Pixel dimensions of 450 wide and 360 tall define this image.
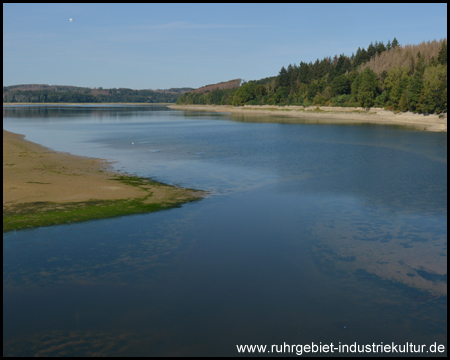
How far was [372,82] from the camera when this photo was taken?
106 metres

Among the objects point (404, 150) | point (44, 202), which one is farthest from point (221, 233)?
point (404, 150)

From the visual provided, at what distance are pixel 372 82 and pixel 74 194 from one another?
103 metres

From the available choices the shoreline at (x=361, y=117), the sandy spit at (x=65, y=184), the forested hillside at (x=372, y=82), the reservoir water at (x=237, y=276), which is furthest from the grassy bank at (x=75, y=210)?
the forested hillside at (x=372, y=82)

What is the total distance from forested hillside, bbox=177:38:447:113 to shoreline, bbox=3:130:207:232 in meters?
71.2

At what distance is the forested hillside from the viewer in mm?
82188

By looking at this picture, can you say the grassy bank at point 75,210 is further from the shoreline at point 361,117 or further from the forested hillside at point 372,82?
the forested hillside at point 372,82

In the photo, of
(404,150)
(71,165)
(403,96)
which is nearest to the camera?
(71,165)

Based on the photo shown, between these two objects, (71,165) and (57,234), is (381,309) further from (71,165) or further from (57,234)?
(71,165)

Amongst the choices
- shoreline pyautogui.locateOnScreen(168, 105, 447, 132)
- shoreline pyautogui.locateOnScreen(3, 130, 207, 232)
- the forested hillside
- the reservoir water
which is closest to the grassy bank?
shoreline pyautogui.locateOnScreen(3, 130, 207, 232)

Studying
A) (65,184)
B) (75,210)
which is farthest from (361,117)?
(75,210)

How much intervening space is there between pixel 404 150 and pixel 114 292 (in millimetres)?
32447

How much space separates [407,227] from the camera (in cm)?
1467

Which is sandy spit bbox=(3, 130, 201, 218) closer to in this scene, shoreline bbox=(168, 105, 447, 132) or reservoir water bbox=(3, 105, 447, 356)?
reservoir water bbox=(3, 105, 447, 356)

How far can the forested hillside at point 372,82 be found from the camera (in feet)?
270
